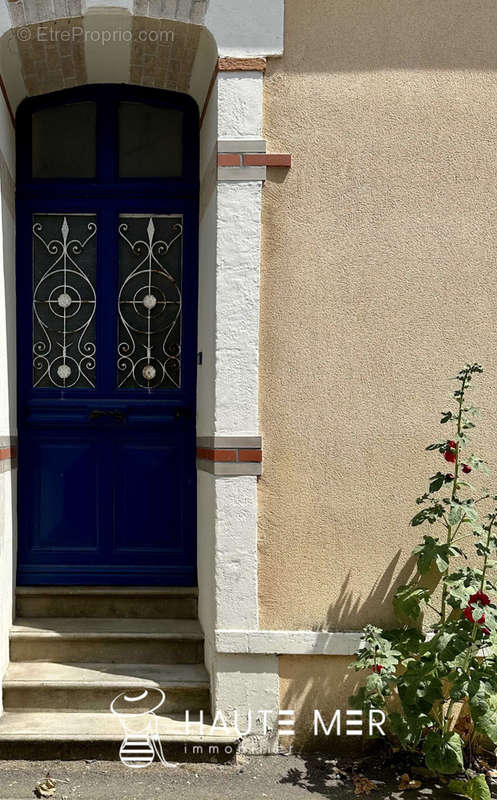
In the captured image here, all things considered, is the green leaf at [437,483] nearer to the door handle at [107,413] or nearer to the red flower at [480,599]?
the red flower at [480,599]

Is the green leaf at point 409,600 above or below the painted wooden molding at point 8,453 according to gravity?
below

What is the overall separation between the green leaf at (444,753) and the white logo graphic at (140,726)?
1.26 m

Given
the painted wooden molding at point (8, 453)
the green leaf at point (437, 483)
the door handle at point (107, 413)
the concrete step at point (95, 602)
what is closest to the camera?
the green leaf at point (437, 483)

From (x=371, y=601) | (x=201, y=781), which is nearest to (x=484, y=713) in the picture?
(x=371, y=601)

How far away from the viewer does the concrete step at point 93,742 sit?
418 cm

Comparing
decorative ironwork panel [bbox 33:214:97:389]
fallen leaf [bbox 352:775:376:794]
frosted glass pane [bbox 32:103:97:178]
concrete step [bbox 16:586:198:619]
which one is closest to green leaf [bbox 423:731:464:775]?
fallen leaf [bbox 352:775:376:794]

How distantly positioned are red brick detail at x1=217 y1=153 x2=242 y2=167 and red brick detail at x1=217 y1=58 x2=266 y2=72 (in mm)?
436

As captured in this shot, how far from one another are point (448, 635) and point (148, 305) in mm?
2539

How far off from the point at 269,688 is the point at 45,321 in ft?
8.11

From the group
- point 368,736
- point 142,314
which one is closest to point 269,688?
point 368,736

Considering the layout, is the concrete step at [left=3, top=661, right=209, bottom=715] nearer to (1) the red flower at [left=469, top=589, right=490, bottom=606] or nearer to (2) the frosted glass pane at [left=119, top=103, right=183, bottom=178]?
(1) the red flower at [left=469, top=589, right=490, bottom=606]

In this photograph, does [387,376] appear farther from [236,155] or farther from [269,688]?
[269,688]

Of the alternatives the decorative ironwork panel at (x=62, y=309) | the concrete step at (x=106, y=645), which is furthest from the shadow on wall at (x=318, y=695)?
the decorative ironwork panel at (x=62, y=309)

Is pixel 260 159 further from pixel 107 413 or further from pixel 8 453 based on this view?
pixel 8 453
